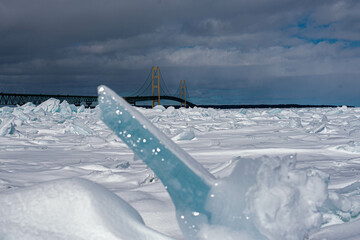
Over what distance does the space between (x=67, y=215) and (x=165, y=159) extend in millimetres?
296

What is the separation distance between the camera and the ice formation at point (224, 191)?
0.85 metres

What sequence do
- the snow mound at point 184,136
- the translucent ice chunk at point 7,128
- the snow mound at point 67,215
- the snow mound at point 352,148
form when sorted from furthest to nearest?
the translucent ice chunk at point 7,128 < the snow mound at point 184,136 < the snow mound at point 352,148 < the snow mound at point 67,215

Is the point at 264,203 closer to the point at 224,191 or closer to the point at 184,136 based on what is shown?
the point at 224,191

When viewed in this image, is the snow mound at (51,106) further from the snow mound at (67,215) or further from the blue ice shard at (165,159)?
the blue ice shard at (165,159)

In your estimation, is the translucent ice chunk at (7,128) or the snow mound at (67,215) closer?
the snow mound at (67,215)

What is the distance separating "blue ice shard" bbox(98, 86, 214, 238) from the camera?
845 millimetres

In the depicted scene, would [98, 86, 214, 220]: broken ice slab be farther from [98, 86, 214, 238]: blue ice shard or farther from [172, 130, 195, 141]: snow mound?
[172, 130, 195, 141]: snow mound

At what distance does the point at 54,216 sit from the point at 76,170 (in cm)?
157

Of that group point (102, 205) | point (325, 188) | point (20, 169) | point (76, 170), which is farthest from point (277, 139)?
point (102, 205)

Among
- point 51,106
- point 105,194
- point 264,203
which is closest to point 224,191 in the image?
point 264,203

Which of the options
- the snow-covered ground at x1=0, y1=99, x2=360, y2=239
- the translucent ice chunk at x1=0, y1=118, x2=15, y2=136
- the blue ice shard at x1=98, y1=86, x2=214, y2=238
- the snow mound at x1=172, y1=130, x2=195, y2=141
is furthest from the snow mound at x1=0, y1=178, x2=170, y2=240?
the translucent ice chunk at x1=0, y1=118, x2=15, y2=136

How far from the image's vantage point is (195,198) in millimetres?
883

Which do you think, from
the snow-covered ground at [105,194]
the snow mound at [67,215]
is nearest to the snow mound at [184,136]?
the snow-covered ground at [105,194]

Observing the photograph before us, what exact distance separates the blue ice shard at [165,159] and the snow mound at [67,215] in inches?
4.7
